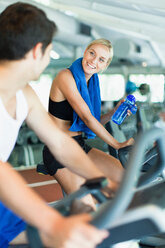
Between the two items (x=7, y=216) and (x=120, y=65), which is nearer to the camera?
(x=7, y=216)

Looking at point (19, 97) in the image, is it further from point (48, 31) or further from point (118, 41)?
point (118, 41)

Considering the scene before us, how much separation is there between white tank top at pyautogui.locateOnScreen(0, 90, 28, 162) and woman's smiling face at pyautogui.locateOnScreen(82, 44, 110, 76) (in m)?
0.94

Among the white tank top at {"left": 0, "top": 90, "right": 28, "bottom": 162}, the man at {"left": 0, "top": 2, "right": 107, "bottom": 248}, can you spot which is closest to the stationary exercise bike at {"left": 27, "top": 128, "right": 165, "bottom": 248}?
the man at {"left": 0, "top": 2, "right": 107, "bottom": 248}

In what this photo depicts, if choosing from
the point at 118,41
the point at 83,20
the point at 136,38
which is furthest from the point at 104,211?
the point at 136,38

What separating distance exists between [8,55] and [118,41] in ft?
34.3

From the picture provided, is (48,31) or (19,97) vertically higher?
(48,31)

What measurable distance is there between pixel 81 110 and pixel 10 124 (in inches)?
32.0

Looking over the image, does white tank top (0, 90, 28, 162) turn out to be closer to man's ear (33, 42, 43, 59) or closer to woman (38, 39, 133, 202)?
man's ear (33, 42, 43, 59)

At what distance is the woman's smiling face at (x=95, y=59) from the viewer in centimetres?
210

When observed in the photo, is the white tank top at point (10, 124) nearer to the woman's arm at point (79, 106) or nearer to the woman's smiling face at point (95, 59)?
the woman's arm at point (79, 106)

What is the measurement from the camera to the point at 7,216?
125 cm

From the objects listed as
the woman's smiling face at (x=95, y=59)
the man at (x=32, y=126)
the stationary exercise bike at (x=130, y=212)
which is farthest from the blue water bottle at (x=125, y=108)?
the stationary exercise bike at (x=130, y=212)

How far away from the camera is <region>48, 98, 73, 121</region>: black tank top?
6.61 ft

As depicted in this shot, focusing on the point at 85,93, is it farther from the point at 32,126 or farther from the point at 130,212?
the point at 130,212
